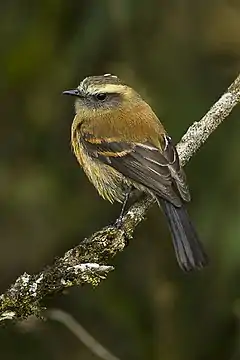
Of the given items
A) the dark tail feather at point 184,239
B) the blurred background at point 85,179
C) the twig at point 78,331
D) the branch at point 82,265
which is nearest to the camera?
the branch at point 82,265

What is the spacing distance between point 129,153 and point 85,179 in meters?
1.56

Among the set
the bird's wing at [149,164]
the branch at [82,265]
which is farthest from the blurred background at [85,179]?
the branch at [82,265]

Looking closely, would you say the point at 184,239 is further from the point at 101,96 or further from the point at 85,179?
the point at 85,179

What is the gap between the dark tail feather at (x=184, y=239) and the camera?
4945 mm

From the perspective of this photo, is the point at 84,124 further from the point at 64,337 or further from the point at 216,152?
the point at 64,337

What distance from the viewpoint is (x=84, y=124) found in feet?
19.2

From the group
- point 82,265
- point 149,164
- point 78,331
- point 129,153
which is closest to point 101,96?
point 129,153

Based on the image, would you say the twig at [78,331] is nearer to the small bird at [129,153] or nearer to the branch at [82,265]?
the small bird at [129,153]

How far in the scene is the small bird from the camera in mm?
5199

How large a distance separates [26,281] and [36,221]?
2.97 meters

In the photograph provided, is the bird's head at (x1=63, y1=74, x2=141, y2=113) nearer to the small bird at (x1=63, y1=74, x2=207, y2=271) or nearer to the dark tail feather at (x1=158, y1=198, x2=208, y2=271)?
the small bird at (x1=63, y1=74, x2=207, y2=271)

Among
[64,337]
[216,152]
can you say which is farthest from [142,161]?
[64,337]

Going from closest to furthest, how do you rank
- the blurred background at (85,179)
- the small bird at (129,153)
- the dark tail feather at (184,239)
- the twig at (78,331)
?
1. the dark tail feather at (184,239)
2. the small bird at (129,153)
3. the twig at (78,331)
4. the blurred background at (85,179)

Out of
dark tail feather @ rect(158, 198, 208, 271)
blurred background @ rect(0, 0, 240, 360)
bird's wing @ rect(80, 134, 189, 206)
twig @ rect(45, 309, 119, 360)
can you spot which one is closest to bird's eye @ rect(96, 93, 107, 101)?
bird's wing @ rect(80, 134, 189, 206)
